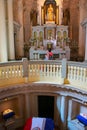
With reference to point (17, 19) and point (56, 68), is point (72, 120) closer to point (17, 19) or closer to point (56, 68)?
point (56, 68)

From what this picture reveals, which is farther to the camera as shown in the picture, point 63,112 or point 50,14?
point 50,14

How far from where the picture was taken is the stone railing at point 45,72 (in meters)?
6.24

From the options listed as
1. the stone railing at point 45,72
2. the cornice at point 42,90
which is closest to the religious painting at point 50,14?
the stone railing at point 45,72

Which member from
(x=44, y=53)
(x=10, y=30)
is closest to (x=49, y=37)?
(x=44, y=53)

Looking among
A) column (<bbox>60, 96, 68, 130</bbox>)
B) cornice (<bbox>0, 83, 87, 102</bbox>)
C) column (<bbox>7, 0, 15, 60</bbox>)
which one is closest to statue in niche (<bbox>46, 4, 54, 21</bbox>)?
column (<bbox>7, 0, 15, 60</bbox>)

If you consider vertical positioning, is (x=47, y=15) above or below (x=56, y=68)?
above

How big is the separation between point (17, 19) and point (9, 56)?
12.0 feet

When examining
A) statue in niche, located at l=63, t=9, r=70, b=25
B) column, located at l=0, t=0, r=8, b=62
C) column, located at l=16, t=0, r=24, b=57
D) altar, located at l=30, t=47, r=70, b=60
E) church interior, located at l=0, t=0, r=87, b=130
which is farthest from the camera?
statue in niche, located at l=63, t=9, r=70, b=25

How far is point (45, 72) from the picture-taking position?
6840 millimetres

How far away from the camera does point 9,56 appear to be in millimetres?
11992

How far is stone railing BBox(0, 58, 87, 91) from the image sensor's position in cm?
624

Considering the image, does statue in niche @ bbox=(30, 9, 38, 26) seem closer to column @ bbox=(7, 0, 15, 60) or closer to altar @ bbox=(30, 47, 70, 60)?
altar @ bbox=(30, 47, 70, 60)

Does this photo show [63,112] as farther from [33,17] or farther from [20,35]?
[33,17]

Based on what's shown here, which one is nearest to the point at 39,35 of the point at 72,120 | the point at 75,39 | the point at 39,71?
the point at 75,39
